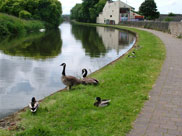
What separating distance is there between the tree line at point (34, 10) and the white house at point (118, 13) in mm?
26971

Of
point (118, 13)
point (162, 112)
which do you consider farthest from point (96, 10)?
point (162, 112)

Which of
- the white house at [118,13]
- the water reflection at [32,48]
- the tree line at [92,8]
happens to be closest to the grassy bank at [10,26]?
the water reflection at [32,48]

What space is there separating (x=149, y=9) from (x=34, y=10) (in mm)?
41085

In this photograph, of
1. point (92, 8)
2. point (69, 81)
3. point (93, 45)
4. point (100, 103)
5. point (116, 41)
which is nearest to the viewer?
point (100, 103)

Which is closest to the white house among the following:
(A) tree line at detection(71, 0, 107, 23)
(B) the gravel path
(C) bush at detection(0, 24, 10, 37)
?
(A) tree line at detection(71, 0, 107, 23)

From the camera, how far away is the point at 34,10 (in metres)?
64.4

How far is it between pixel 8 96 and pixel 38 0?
58681mm

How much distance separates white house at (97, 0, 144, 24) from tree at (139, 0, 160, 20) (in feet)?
13.7

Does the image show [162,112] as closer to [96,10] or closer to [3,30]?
[3,30]

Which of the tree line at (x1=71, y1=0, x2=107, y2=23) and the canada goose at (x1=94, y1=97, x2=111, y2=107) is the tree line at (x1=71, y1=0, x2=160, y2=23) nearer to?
the tree line at (x1=71, y1=0, x2=107, y2=23)

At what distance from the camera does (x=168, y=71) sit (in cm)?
1064

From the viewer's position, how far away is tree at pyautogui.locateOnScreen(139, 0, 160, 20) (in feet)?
268

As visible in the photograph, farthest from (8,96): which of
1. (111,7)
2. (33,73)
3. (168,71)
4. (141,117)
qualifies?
(111,7)

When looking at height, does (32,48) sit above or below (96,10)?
below
